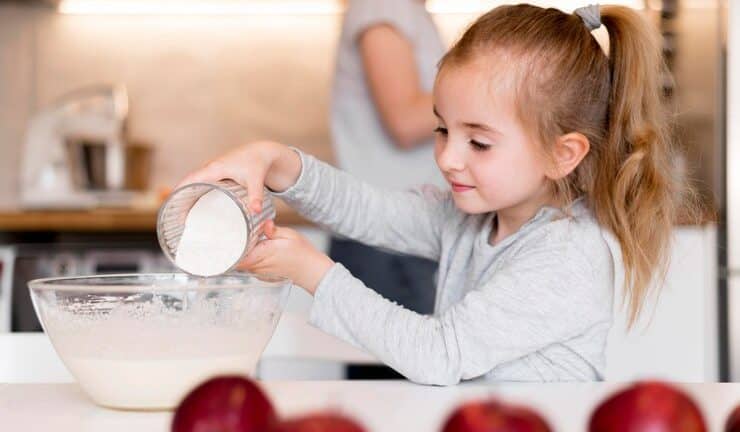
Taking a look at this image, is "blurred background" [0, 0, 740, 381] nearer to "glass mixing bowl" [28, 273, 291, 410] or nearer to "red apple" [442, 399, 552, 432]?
"glass mixing bowl" [28, 273, 291, 410]

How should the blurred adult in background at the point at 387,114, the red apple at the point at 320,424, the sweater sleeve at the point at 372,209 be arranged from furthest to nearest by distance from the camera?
the blurred adult in background at the point at 387,114
the sweater sleeve at the point at 372,209
the red apple at the point at 320,424

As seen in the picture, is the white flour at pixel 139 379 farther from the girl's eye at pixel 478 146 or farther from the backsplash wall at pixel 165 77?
the backsplash wall at pixel 165 77

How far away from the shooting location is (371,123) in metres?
1.83

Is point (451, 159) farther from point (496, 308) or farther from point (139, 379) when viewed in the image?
point (139, 379)

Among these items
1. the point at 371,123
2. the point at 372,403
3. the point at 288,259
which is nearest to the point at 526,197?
the point at 288,259

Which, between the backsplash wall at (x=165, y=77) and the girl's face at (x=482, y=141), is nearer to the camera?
the girl's face at (x=482, y=141)

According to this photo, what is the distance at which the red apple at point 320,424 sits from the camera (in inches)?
16.0

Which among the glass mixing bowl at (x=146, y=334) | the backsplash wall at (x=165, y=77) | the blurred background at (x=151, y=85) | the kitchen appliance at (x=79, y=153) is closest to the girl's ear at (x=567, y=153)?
the glass mixing bowl at (x=146, y=334)

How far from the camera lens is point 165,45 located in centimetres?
316

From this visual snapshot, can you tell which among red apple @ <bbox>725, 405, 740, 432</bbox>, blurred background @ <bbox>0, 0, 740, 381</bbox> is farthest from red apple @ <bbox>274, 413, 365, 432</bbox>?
blurred background @ <bbox>0, 0, 740, 381</bbox>

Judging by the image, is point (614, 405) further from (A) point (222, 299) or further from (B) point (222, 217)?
(B) point (222, 217)

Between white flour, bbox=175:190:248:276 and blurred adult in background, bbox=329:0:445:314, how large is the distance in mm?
737

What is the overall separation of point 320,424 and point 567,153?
0.86 m

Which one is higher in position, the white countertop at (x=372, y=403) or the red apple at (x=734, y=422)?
the red apple at (x=734, y=422)
